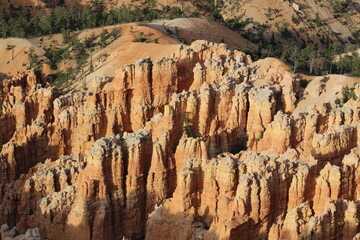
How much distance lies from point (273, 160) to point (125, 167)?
9.25m

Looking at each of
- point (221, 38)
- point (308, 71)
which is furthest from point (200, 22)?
point (308, 71)

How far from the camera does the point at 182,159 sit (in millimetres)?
43906

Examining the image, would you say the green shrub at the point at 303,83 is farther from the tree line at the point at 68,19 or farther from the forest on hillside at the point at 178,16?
the tree line at the point at 68,19

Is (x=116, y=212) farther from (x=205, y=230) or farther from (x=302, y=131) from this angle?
(x=302, y=131)

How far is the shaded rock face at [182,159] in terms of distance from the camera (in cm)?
3834

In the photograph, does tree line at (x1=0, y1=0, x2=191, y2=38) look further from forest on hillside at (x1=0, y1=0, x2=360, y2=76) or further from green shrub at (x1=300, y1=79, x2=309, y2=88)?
green shrub at (x1=300, y1=79, x2=309, y2=88)

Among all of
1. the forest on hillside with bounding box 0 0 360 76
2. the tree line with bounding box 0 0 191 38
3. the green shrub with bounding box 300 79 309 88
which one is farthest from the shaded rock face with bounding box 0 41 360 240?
the tree line with bounding box 0 0 191 38

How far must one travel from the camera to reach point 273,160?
131 ft

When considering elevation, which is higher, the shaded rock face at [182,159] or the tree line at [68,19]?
the tree line at [68,19]

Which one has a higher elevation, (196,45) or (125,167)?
(196,45)

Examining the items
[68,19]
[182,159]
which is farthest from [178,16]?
[182,159]

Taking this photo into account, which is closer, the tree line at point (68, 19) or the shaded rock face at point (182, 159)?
the shaded rock face at point (182, 159)

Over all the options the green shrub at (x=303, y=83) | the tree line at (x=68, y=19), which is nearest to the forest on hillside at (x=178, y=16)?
the tree line at (x=68, y=19)

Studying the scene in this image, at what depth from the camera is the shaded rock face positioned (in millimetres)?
38344
